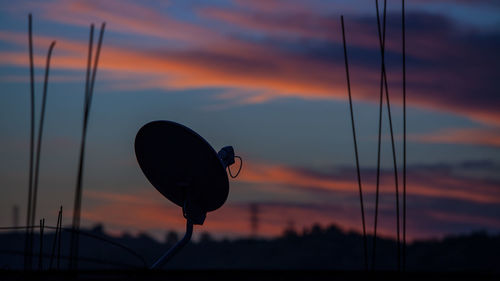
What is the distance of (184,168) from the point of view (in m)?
14.0

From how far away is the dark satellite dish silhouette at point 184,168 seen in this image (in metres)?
13.4

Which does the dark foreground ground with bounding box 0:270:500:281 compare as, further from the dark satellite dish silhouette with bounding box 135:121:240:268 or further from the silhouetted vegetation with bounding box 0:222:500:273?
the silhouetted vegetation with bounding box 0:222:500:273

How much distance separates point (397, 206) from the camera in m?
14.9

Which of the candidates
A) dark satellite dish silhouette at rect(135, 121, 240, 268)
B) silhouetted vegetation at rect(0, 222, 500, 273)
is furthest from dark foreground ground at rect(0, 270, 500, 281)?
silhouetted vegetation at rect(0, 222, 500, 273)

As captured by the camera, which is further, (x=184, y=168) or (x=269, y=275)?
(x=184, y=168)

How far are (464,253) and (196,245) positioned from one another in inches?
2120

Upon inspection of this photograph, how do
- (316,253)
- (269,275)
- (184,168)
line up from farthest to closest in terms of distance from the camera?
(316,253), (184,168), (269,275)

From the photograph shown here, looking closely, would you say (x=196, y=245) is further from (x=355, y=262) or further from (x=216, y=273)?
(x=216, y=273)

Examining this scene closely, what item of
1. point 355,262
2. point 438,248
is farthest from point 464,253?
point 355,262

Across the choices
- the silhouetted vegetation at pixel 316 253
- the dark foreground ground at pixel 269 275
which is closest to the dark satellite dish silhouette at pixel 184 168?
the dark foreground ground at pixel 269 275

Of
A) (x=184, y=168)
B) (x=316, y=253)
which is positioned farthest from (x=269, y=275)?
(x=316, y=253)

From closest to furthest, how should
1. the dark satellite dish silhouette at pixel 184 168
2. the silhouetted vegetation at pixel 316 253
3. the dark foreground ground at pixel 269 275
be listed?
the dark foreground ground at pixel 269 275, the dark satellite dish silhouette at pixel 184 168, the silhouetted vegetation at pixel 316 253

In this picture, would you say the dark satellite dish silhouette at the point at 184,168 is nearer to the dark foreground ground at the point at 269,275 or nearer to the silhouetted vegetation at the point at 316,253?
the dark foreground ground at the point at 269,275

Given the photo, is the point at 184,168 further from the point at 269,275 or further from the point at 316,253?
the point at 316,253
